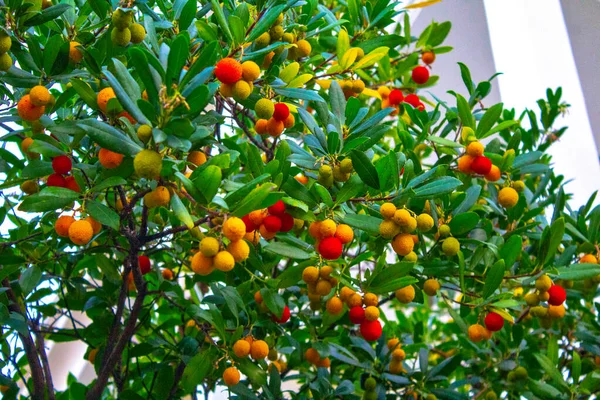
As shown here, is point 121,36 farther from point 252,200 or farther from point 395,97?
point 395,97

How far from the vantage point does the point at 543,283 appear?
1160 millimetres

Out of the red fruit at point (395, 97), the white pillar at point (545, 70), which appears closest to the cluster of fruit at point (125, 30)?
the red fruit at point (395, 97)

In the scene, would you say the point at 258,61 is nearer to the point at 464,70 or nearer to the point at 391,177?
the point at 391,177

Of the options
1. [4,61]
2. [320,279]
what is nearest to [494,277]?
[320,279]

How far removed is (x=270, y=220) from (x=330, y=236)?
100mm

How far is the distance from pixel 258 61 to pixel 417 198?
1.19 ft

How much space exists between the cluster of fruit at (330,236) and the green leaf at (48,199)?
14.8 inches

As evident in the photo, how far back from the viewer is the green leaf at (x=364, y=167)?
3.10 ft

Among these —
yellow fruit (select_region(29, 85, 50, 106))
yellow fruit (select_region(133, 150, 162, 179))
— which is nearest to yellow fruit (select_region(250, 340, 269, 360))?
yellow fruit (select_region(133, 150, 162, 179))

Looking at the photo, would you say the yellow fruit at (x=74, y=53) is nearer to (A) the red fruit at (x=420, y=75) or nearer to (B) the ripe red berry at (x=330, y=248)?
(B) the ripe red berry at (x=330, y=248)

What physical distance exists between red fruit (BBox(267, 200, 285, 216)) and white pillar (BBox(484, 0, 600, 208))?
5.15ft

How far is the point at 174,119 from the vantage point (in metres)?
0.77

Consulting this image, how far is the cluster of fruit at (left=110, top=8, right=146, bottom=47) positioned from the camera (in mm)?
881

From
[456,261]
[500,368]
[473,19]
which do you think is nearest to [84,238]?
[456,261]
